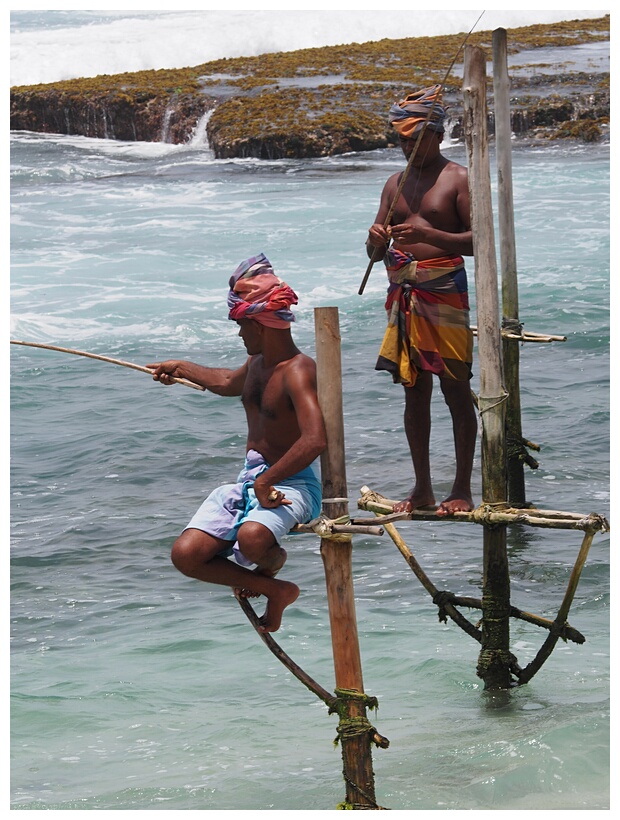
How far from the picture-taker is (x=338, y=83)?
3425 centimetres

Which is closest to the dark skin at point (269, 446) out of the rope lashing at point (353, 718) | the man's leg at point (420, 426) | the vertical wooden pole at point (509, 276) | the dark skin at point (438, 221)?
the rope lashing at point (353, 718)

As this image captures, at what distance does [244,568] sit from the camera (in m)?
4.69

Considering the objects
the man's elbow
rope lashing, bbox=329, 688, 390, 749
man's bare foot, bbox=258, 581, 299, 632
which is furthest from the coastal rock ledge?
rope lashing, bbox=329, 688, 390, 749

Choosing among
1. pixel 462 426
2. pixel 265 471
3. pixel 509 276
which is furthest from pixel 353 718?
pixel 509 276

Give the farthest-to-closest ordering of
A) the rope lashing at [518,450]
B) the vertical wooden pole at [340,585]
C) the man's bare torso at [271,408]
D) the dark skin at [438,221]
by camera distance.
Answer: the rope lashing at [518,450], the dark skin at [438,221], the man's bare torso at [271,408], the vertical wooden pole at [340,585]

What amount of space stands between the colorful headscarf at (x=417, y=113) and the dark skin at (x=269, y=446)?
47.8 inches

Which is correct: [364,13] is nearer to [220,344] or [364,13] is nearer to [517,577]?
[220,344]

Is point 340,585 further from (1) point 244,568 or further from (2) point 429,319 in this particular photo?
(2) point 429,319

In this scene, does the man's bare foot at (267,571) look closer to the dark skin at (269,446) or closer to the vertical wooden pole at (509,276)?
the dark skin at (269,446)

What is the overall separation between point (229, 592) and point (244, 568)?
3757 millimetres

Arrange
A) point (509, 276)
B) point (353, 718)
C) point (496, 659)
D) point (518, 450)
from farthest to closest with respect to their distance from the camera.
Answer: point (518, 450)
point (509, 276)
point (496, 659)
point (353, 718)

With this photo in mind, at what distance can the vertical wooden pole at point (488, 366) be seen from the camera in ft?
16.8

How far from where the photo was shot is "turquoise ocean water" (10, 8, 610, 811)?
5691 mm

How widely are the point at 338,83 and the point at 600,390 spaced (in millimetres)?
23467
